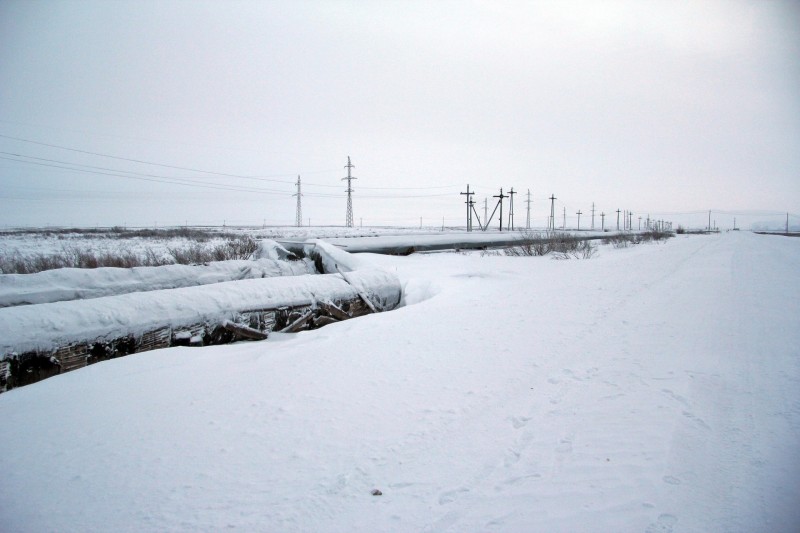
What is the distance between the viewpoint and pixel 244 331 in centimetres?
426

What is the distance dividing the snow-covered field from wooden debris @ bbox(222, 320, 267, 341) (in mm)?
347

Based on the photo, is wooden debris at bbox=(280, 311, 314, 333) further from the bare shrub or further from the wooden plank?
the bare shrub

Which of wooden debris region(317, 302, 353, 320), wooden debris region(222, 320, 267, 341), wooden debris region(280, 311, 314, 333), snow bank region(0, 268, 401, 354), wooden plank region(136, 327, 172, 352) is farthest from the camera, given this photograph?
wooden debris region(317, 302, 353, 320)

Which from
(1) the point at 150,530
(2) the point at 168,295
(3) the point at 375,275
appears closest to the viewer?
→ (1) the point at 150,530

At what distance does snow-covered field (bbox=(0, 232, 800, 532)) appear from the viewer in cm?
167

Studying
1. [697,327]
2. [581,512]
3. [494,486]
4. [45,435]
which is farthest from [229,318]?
[697,327]

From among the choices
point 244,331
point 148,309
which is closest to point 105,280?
point 148,309

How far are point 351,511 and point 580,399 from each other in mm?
1793

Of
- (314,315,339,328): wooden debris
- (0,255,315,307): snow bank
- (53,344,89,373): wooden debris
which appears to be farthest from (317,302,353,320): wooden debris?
(53,344,89,373): wooden debris

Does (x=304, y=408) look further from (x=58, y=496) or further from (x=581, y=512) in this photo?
(x=581, y=512)

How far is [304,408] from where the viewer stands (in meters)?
2.55

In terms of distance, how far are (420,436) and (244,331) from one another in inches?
108

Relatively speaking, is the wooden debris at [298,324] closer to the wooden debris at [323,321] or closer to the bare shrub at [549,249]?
the wooden debris at [323,321]

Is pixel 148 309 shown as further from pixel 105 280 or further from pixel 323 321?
pixel 323 321
